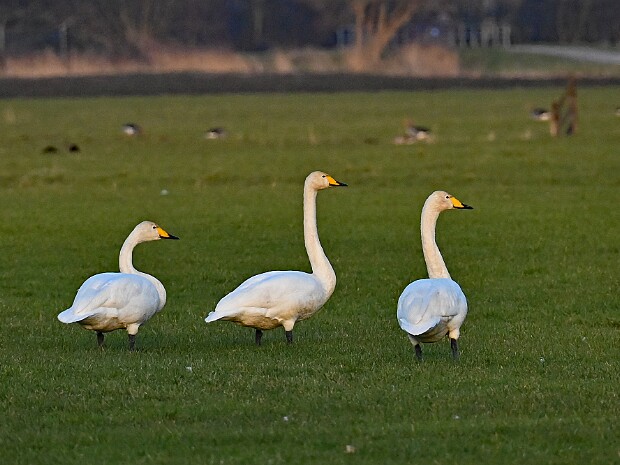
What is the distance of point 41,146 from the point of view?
3525 cm

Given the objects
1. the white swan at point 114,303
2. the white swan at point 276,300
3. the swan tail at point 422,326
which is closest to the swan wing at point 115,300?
the white swan at point 114,303

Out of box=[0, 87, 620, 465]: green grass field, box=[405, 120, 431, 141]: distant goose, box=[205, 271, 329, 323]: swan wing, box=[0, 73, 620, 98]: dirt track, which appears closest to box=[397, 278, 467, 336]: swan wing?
box=[0, 87, 620, 465]: green grass field

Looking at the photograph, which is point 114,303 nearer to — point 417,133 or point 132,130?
Result: point 417,133

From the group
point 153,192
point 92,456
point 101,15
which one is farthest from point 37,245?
point 101,15

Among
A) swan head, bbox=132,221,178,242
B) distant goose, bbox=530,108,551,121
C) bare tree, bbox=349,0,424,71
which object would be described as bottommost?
bare tree, bbox=349,0,424,71

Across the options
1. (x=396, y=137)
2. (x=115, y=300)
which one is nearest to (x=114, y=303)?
(x=115, y=300)

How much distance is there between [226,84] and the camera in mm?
65000

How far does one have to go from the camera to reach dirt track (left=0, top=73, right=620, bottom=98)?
203 feet

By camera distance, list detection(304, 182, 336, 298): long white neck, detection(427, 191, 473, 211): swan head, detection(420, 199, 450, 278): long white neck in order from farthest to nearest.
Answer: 1. detection(427, 191, 473, 211): swan head
2. detection(304, 182, 336, 298): long white neck
3. detection(420, 199, 450, 278): long white neck

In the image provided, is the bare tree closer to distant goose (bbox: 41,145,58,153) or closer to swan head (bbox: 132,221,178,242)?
distant goose (bbox: 41,145,58,153)

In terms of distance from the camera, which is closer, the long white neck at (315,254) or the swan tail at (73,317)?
the swan tail at (73,317)

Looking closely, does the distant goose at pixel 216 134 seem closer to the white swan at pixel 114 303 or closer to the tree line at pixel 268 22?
the white swan at pixel 114 303

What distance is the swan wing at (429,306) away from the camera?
891 centimetres

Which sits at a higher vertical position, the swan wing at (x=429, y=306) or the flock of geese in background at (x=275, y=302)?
the swan wing at (x=429, y=306)
